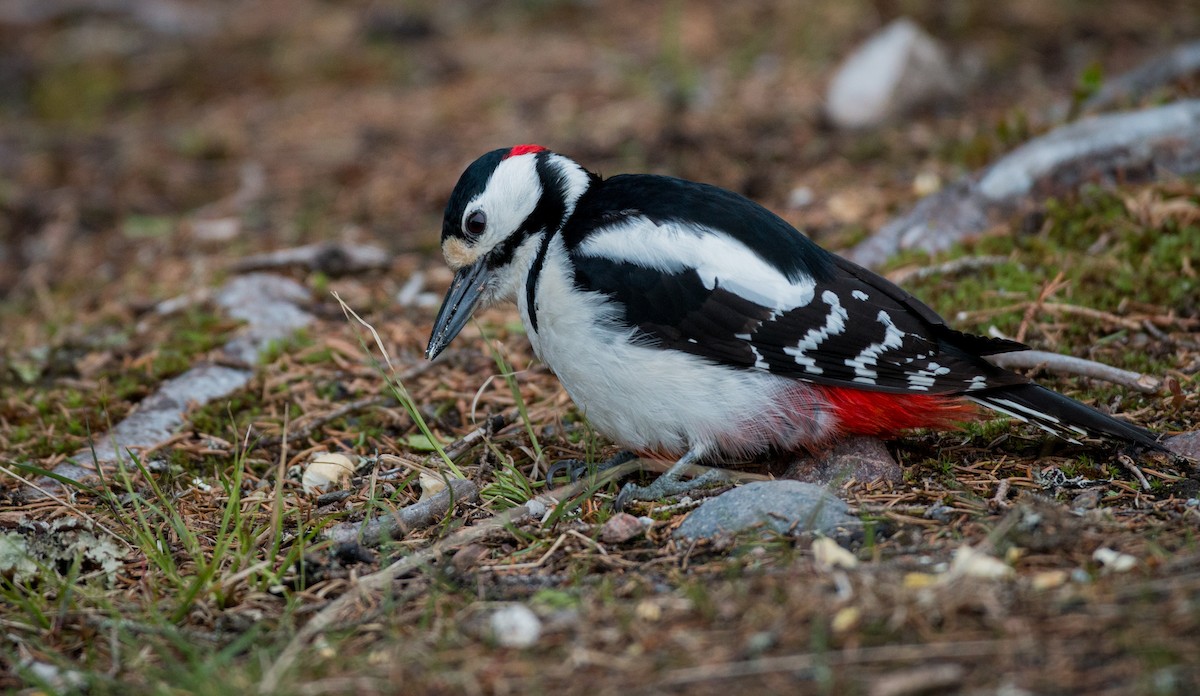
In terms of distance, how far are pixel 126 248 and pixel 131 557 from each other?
3697mm

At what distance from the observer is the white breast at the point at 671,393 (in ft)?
10.7

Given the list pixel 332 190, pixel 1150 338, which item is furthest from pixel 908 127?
pixel 332 190

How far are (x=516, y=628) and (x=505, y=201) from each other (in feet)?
5.25

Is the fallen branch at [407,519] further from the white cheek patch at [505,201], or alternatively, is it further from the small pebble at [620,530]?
the white cheek patch at [505,201]

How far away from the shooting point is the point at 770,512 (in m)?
2.85

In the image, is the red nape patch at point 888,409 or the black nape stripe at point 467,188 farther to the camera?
the black nape stripe at point 467,188

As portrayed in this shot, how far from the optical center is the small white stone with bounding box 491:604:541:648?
7.70 feet

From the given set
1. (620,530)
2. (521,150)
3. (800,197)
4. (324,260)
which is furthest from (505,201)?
(800,197)

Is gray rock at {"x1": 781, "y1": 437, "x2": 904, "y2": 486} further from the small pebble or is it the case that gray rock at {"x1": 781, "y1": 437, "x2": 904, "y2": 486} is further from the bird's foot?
the small pebble

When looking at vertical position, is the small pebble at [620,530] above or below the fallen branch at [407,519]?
above

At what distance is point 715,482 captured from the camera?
3.29 meters

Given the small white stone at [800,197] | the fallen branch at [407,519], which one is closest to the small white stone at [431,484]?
the fallen branch at [407,519]

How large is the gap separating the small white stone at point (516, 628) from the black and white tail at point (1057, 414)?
154cm

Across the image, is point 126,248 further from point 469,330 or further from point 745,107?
point 745,107
